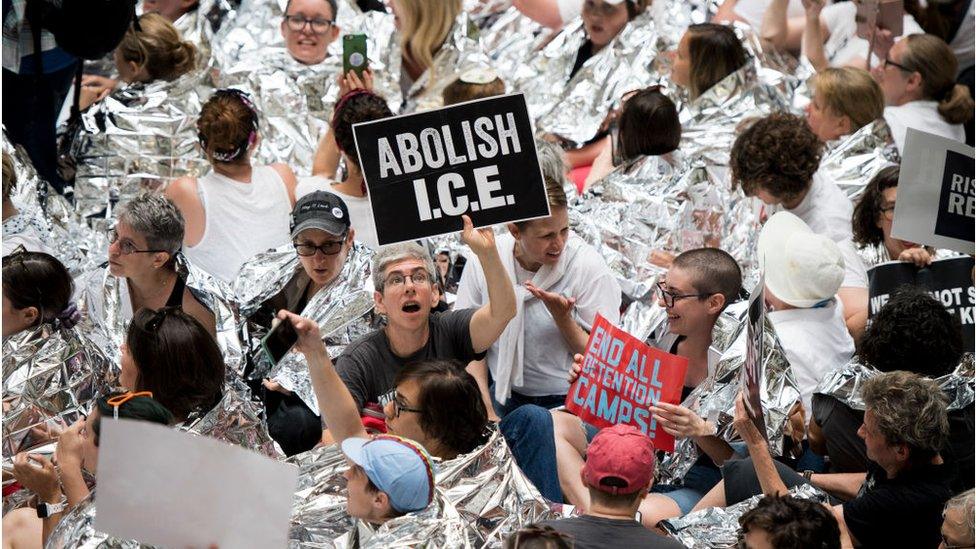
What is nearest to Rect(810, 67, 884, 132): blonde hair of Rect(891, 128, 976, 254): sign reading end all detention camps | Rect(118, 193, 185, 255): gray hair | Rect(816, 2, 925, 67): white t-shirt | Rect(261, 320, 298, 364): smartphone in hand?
Rect(816, 2, 925, 67): white t-shirt

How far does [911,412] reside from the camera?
388 centimetres

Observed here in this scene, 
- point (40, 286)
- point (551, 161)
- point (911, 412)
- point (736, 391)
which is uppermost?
point (40, 286)

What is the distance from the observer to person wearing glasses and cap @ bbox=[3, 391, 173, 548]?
3.73m

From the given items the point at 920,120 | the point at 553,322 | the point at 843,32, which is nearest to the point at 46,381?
the point at 553,322

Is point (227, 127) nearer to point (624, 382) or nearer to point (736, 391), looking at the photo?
point (624, 382)

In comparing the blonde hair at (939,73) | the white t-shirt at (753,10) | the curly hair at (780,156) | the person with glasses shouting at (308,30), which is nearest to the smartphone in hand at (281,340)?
the curly hair at (780,156)

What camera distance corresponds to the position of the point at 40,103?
6008 millimetres

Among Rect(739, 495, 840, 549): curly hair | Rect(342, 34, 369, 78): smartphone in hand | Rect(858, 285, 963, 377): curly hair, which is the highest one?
Rect(342, 34, 369, 78): smartphone in hand

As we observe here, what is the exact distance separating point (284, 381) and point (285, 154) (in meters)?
2.13

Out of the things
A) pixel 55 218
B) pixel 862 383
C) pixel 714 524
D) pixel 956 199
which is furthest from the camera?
pixel 55 218

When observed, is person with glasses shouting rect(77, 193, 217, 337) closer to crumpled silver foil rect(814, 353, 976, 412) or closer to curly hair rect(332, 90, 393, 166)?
curly hair rect(332, 90, 393, 166)

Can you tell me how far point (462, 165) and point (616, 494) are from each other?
137cm

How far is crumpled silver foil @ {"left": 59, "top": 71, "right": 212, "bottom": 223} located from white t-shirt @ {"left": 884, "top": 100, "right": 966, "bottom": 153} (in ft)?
9.89

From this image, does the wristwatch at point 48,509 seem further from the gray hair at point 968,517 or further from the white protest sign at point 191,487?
the gray hair at point 968,517
